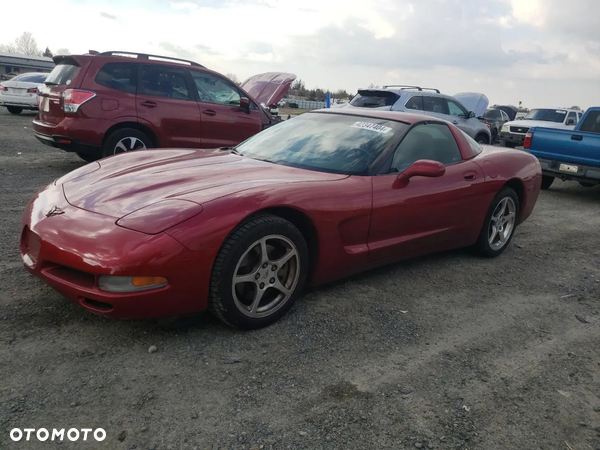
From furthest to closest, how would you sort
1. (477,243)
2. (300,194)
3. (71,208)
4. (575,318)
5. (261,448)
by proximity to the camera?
(477,243)
(575,318)
(300,194)
(71,208)
(261,448)

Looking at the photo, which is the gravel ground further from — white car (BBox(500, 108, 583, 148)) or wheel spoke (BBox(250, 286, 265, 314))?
white car (BBox(500, 108, 583, 148))

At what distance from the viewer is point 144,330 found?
9.64 ft

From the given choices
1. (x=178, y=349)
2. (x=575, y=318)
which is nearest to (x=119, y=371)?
(x=178, y=349)

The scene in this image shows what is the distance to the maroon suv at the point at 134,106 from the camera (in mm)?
6871

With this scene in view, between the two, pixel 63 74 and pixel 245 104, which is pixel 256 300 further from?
pixel 63 74

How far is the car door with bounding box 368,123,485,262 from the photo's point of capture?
368 cm

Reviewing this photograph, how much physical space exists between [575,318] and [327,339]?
190 centimetres

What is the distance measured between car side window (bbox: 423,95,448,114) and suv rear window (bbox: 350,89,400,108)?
85 centimetres

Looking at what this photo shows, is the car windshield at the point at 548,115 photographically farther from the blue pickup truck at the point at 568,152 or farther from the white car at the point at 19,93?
the white car at the point at 19,93

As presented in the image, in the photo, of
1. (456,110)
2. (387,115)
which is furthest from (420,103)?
(387,115)

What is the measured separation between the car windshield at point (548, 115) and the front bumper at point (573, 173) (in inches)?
391

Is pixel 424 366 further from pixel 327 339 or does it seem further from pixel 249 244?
pixel 249 244

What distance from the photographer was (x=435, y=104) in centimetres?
1174

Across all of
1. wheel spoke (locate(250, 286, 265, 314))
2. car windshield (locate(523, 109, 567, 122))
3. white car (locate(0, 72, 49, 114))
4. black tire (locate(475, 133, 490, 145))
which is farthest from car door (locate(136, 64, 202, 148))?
car windshield (locate(523, 109, 567, 122))
